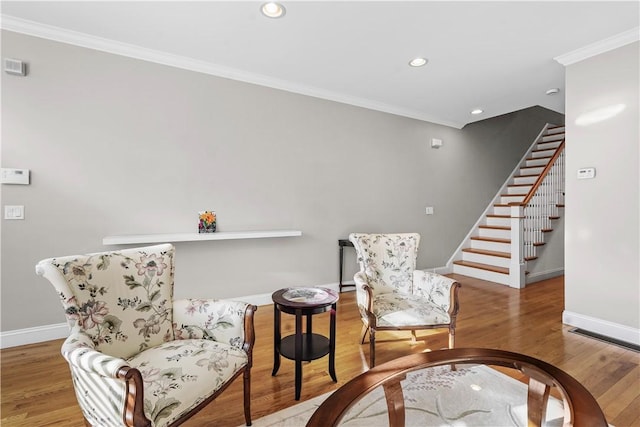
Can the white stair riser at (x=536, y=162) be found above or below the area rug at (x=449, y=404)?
above

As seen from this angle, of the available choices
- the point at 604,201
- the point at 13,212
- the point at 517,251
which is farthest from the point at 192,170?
the point at 517,251

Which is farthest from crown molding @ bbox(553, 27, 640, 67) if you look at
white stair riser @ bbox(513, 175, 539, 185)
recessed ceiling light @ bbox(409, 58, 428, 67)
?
white stair riser @ bbox(513, 175, 539, 185)

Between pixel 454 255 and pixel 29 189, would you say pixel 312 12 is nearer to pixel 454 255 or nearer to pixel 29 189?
pixel 29 189

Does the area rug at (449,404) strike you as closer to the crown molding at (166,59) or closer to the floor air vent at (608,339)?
the floor air vent at (608,339)

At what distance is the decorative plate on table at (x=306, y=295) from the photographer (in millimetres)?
1938

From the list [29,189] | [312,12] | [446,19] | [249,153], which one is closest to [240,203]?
[249,153]

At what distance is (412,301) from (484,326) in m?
1.08

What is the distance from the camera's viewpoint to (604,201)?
2.75 m

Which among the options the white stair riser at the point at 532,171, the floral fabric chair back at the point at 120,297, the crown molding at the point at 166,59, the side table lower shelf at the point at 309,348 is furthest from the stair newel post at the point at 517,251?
the floral fabric chair back at the point at 120,297

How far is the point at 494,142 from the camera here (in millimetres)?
5828

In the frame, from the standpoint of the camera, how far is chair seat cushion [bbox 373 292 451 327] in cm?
217

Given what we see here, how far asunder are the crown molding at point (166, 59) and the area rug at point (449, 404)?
10.1ft

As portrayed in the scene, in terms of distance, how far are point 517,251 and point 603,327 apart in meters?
1.66

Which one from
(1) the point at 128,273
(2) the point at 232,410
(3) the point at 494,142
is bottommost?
(2) the point at 232,410
